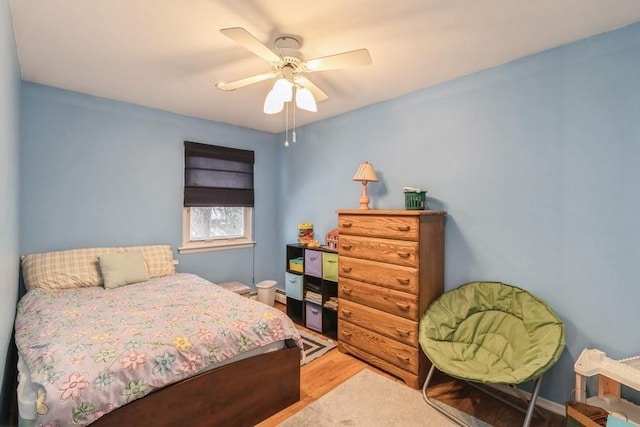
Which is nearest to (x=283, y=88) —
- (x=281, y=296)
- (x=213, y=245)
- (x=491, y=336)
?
(x=491, y=336)

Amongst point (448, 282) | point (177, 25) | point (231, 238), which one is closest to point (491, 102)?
point (448, 282)

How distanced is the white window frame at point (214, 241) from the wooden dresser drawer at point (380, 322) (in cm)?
179

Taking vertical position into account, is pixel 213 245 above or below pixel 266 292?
above

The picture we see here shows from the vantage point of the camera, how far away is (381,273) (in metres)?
2.51

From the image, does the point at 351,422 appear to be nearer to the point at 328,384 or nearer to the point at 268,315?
the point at 328,384

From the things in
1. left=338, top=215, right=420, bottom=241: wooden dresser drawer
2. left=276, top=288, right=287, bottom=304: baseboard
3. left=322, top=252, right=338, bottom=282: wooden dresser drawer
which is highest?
left=338, top=215, right=420, bottom=241: wooden dresser drawer

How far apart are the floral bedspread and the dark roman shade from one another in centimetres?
142

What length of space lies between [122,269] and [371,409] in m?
2.42

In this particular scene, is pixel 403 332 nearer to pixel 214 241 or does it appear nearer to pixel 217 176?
pixel 214 241

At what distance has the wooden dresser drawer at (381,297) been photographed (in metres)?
2.32

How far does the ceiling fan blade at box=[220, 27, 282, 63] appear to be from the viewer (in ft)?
4.82

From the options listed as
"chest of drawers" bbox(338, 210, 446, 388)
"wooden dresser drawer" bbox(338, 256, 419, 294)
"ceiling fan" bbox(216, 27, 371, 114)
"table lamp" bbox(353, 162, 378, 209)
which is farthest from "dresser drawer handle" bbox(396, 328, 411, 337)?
"ceiling fan" bbox(216, 27, 371, 114)

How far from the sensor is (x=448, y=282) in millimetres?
2566

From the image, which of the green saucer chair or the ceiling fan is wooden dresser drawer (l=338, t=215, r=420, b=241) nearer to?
the green saucer chair
